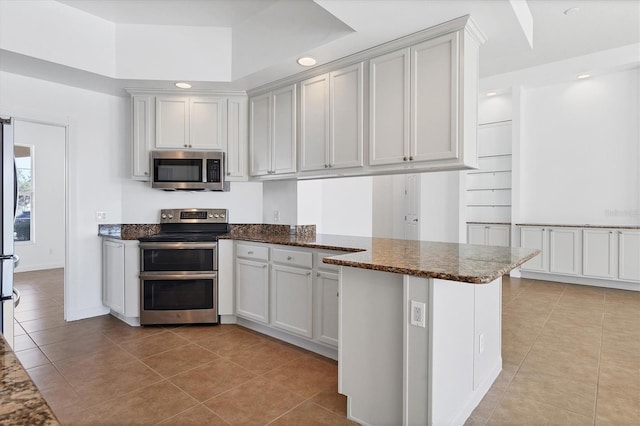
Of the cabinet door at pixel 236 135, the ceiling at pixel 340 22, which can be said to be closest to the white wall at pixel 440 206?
the ceiling at pixel 340 22

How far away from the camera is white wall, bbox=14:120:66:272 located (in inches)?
255

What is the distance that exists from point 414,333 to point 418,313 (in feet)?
0.34

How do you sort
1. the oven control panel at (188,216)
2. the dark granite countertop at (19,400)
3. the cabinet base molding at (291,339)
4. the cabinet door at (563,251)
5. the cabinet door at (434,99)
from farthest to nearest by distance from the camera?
the cabinet door at (563,251), the oven control panel at (188,216), the cabinet base molding at (291,339), the cabinet door at (434,99), the dark granite countertop at (19,400)

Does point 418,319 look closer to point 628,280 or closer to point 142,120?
point 142,120

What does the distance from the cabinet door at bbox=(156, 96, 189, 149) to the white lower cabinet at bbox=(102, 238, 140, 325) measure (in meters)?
1.12

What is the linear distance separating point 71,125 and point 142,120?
Result: 0.72 m

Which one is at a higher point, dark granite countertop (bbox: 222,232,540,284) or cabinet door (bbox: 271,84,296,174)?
cabinet door (bbox: 271,84,296,174)

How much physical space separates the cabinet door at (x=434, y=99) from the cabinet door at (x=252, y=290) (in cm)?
172

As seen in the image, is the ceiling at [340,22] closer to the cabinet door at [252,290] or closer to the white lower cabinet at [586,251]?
the cabinet door at [252,290]

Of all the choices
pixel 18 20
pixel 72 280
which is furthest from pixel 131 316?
pixel 18 20

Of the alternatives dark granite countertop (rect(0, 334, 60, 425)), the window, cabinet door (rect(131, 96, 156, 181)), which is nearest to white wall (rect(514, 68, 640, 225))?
cabinet door (rect(131, 96, 156, 181))

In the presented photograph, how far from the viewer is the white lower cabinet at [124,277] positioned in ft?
11.7

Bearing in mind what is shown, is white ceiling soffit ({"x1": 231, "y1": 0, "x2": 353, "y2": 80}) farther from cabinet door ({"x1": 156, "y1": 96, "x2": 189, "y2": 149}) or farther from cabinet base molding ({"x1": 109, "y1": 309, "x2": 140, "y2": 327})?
cabinet base molding ({"x1": 109, "y1": 309, "x2": 140, "y2": 327})

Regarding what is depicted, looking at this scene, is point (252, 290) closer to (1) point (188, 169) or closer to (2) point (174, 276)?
(2) point (174, 276)
